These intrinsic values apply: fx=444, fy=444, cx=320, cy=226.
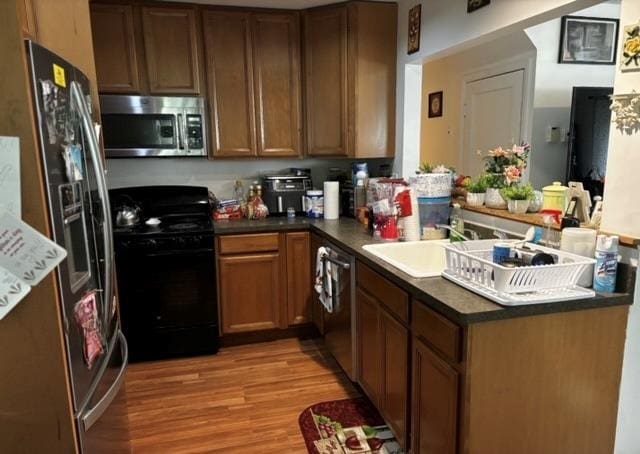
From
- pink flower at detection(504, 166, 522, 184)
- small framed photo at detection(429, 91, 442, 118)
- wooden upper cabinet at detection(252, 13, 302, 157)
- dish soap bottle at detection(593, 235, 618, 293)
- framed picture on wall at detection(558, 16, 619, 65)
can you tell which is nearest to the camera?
dish soap bottle at detection(593, 235, 618, 293)

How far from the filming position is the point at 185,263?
297 cm

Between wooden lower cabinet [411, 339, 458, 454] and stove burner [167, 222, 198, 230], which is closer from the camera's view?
wooden lower cabinet [411, 339, 458, 454]

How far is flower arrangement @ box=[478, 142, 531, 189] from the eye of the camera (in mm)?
2307

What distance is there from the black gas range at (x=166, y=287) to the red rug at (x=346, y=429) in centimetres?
106

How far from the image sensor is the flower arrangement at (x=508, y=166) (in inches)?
90.8

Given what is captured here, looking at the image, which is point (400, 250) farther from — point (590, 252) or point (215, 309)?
point (215, 309)

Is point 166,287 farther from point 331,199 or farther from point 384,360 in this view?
point 384,360

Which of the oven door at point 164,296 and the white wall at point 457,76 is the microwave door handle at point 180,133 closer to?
the oven door at point 164,296

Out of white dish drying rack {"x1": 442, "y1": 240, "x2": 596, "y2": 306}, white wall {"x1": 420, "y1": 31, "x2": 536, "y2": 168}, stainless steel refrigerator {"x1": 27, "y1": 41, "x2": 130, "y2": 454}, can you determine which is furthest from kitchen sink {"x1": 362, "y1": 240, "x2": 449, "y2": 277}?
white wall {"x1": 420, "y1": 31, "x2": 536, "y2": 168}

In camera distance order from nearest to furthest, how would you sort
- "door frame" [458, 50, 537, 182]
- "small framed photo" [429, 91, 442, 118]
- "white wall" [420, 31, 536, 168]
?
1. "door frame" [458, 50, 537, 182]
2. "white wall" [420, 31, 536, 168]
3. "small framed photo" [429, 91, 442, 118]

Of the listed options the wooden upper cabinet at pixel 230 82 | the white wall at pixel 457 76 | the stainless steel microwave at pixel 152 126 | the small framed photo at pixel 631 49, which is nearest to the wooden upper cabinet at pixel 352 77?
the wooden upper cabinet at pixel 230 82

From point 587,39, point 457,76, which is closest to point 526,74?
point 587,39

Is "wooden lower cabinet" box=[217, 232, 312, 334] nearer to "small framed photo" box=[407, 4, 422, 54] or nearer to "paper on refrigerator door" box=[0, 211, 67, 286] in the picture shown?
"small framed photo" box=[407, 4, 422, 54]

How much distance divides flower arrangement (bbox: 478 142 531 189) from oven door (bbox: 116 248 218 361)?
6.05 ft
